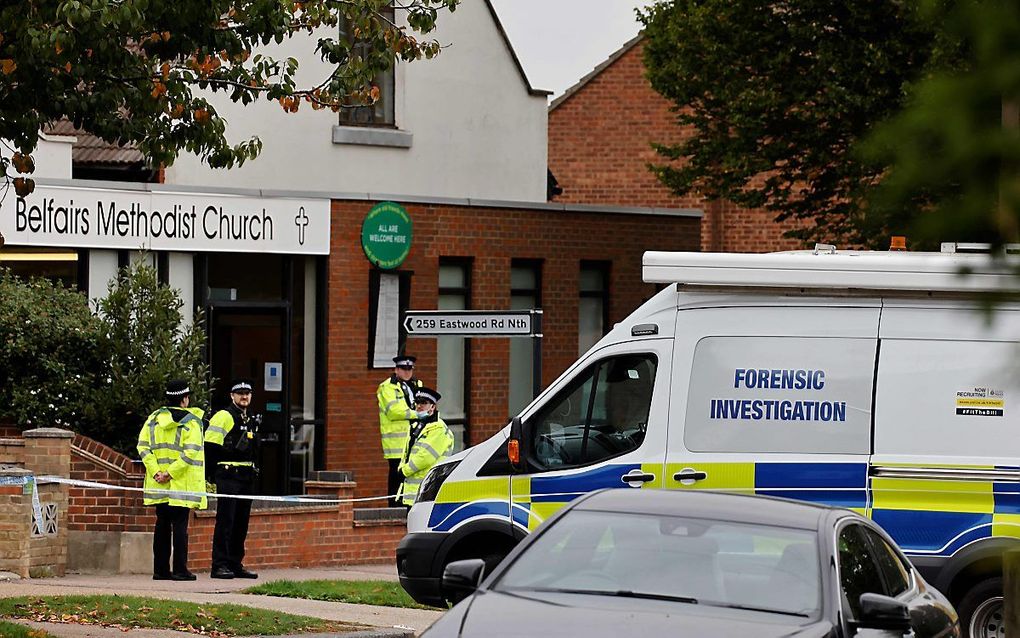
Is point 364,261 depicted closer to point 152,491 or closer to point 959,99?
point 152,491

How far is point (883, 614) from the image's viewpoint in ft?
20.8

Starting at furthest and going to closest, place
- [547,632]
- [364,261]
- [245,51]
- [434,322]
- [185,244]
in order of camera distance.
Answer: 1. [364,261]
2. [185,244]
3. [434,322]
4. [245,51]
5. [547,632]

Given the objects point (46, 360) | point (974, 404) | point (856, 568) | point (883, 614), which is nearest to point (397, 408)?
point (46, 360)

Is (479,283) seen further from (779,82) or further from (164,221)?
(779,82)

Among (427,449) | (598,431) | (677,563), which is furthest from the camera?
(427,449)

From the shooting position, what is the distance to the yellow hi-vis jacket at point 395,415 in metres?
17.5

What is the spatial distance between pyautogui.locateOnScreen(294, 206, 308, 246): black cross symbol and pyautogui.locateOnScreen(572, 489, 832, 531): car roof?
12671 mm

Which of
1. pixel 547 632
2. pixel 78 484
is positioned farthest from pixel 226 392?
pixel 547 632

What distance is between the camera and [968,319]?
224 cm

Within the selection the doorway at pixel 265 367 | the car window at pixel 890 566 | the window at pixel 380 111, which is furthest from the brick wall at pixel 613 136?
the car window at pixel 890 566

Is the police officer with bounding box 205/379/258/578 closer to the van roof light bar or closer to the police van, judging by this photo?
the police van

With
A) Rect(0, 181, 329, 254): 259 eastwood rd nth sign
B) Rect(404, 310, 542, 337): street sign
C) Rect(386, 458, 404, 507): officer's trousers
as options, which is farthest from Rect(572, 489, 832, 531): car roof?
Rect(0, 181, 329, 254): 259 eastwood rd nth sign

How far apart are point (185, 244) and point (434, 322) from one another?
4511mm

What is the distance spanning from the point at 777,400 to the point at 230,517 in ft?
19.6
